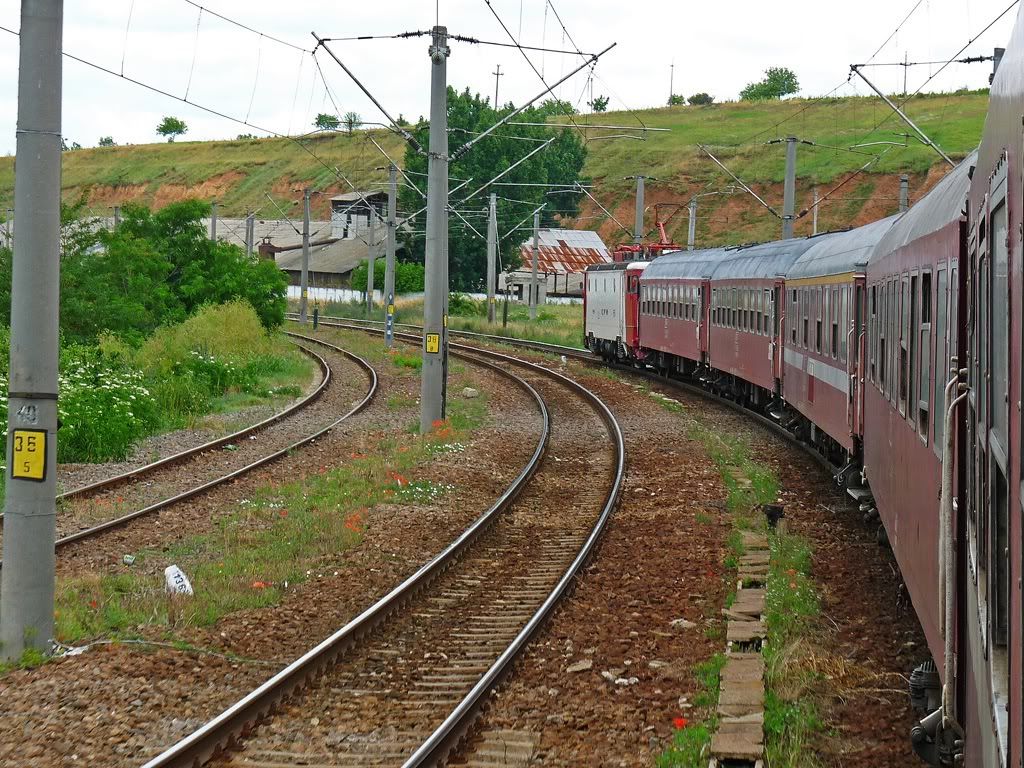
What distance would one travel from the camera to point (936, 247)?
6.59 m

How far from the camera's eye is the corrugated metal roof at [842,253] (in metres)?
14.1

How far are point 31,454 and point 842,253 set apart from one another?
407 inches

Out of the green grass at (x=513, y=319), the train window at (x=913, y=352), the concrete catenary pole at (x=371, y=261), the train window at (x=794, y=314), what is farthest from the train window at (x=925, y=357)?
the green grass at (x=513, y=319)

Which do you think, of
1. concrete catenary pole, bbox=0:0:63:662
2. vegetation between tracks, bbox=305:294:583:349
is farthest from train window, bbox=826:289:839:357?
vegetation between tracks, bbox=305:294:583:349

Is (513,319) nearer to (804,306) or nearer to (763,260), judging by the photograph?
(763,260)

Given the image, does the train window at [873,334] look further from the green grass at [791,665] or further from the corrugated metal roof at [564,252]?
the corrugated metal roof at [564,252]

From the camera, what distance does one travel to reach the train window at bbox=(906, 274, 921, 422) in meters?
7.33

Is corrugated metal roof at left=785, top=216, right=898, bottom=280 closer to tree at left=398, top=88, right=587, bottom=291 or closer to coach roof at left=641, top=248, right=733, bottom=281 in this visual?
coach roof at left=641, top=248, right=733, bottom=281

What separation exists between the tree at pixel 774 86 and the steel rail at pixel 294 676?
154 metres

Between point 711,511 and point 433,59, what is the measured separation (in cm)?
932

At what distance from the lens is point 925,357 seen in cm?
695

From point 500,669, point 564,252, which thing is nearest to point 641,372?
point 500,669

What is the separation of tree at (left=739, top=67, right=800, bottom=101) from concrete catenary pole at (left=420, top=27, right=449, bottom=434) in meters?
144

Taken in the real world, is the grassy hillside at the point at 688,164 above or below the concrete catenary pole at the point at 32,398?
above
